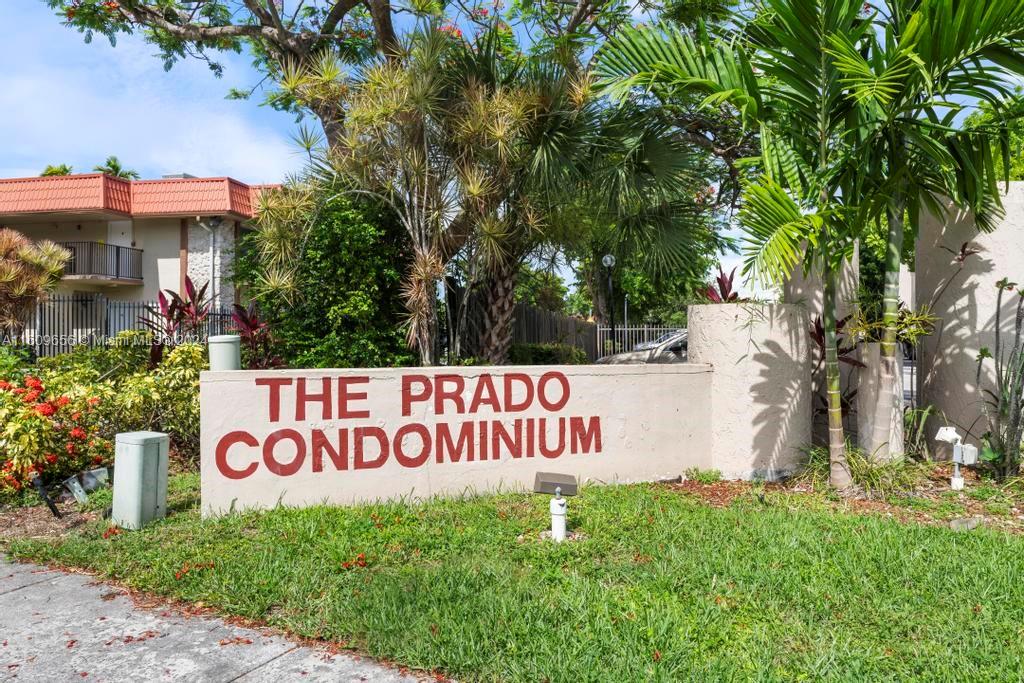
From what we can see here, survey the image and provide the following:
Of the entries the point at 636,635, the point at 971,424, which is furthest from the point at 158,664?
the point at 971,424

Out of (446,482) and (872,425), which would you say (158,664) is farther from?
(872,425)

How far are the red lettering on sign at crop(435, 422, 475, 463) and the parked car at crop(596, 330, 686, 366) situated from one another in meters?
6.51

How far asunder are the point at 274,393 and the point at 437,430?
148cm

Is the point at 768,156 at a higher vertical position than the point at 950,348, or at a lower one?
higher

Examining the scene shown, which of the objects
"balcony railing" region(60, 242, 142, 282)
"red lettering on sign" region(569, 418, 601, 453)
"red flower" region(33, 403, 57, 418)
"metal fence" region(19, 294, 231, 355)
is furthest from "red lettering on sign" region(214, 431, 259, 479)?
"balcony railing" region(60, 242, 142, 282)

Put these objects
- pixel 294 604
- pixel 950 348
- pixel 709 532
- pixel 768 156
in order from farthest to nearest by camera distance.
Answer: pixel 950 348
pixel 768 156
pixel 709 532
pixel 294 604

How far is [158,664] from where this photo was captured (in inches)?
137

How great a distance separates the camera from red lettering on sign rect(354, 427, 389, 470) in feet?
20.8

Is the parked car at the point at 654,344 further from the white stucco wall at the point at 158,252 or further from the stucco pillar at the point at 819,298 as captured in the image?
the white stucco wall at the point at 158,252

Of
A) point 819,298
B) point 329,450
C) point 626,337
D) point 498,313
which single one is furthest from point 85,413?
point 626,337

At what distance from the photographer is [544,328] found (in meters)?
17.2

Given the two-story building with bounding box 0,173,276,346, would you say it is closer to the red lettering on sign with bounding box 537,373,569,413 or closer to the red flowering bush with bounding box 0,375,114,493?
the red flowering bush with bounding box 0,375,114,493

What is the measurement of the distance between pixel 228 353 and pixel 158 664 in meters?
3.56

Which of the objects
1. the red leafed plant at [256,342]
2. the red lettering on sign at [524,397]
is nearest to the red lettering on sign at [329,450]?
the red lettering on sign at [524,397]
